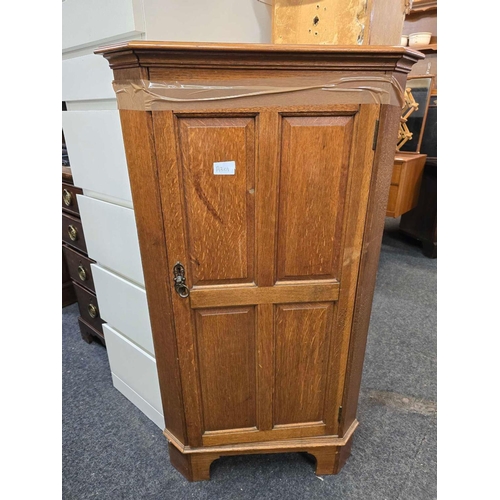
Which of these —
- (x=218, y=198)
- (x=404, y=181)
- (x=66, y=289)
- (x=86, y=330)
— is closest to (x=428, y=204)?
(x=404, y=181)

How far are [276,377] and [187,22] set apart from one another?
108cm

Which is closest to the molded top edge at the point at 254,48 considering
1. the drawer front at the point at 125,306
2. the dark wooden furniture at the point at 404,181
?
the drawer front at the point at 125,306

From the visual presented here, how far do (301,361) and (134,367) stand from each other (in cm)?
79

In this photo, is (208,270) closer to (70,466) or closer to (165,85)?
(165,85)

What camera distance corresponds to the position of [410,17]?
3.24m

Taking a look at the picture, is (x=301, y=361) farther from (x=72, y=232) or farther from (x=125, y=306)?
(x=72, y=232)

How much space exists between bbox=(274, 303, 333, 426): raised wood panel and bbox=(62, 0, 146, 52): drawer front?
863mm

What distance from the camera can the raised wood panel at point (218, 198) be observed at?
827mm

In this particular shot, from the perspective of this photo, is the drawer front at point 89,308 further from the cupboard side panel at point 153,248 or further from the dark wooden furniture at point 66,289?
the cupboard side panel at point 153,248

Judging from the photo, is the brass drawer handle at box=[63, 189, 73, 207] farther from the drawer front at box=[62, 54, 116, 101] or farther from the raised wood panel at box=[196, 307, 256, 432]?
the raised wood panel at box=[196, 307, 256, 432]

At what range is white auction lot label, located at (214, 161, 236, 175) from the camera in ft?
2.79

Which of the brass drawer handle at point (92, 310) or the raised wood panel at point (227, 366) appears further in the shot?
the brass drawer handle at point (92, 310)

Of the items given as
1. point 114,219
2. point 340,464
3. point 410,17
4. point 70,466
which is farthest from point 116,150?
point 410,17

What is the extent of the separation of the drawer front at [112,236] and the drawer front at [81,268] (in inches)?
11.2
